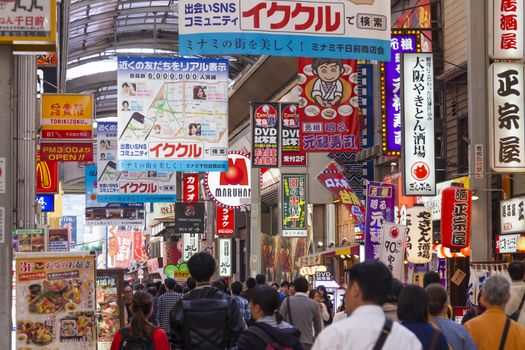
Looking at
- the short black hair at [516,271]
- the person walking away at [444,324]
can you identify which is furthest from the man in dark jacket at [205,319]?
the short black hair at [516,271]

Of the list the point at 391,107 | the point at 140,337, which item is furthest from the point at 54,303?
the point at 391,107

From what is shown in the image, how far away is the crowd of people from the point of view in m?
4.56

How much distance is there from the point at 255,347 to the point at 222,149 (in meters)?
15.1

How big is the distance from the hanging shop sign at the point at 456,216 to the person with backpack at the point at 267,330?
1239 cm

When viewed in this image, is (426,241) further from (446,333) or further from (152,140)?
(446,333)

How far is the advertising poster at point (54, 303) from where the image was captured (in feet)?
35.5

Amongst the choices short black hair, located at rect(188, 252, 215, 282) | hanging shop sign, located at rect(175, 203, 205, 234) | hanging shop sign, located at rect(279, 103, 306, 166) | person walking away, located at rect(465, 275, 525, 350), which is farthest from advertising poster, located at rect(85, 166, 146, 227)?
person walking away, located at rect(465, 275, 525, 350)

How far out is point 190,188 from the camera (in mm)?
43062

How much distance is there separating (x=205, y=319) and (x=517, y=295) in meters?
3.30

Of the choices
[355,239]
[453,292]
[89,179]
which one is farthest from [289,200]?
[453,292]

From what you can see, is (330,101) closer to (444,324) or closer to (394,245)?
(394,245)

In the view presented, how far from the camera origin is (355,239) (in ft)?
106

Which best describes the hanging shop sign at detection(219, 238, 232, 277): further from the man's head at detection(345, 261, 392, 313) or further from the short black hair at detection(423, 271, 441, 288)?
the man's head at detection(345, 261, 392, 313)

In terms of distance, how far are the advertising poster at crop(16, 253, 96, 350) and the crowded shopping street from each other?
1 cm
